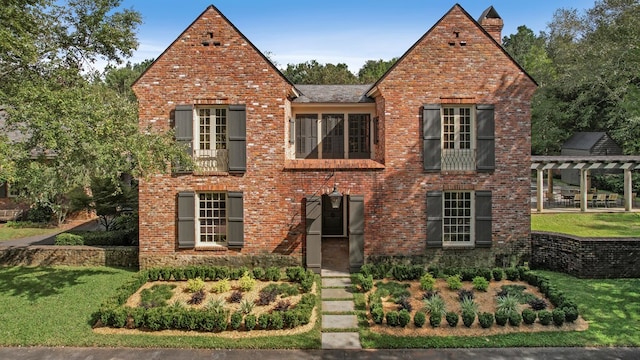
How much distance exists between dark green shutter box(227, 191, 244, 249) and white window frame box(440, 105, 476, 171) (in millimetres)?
6963

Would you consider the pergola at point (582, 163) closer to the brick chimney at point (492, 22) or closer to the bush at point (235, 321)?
the brick chimney at point (492, 22)

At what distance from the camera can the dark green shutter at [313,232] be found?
14992mm

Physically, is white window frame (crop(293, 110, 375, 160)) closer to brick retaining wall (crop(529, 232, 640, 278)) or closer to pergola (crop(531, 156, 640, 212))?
pergola (crop(531, 156, 640, 212))

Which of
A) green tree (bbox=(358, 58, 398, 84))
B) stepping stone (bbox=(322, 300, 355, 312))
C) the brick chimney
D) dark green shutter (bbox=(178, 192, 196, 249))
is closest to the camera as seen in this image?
stepping stone (bbox=(322, 300, 355, 312))

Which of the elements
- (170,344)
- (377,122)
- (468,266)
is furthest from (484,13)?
(170,344)

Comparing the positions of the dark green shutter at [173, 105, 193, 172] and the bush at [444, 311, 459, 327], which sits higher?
the dark green shutter at [173, 105, 193, 172]

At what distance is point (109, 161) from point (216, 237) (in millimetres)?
4708

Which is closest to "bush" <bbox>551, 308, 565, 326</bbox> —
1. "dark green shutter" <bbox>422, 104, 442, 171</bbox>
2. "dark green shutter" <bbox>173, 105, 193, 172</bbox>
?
"dark green shutter" <bbox>422, 104, 442, 171</bbox>

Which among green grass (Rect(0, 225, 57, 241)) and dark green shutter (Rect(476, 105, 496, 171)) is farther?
green grass (Rect(0, 225, 57, 241))

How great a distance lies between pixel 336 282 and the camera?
47.4ft

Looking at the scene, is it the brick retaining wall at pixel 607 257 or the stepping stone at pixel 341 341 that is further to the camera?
the brick retaining wall at pixel 607 257

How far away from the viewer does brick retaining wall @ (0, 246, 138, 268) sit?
1595cm

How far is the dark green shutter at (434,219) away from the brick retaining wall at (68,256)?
1014 cm

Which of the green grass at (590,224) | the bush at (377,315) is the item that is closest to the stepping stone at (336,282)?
the bush at (377,315)
